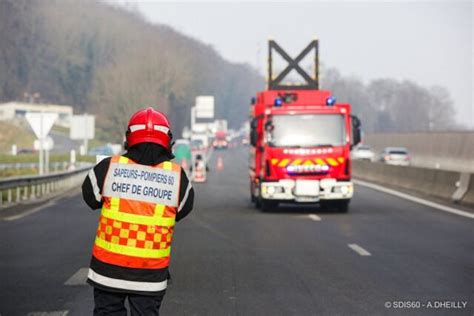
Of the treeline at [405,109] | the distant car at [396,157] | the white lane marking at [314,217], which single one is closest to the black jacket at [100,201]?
the white lane marking at [314,217]

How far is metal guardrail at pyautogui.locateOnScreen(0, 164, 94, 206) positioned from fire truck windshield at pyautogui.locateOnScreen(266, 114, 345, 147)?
6.81m

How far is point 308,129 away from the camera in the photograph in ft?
74.3

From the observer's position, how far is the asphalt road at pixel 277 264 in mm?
9484

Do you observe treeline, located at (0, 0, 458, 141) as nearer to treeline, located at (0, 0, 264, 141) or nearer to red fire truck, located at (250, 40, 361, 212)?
treeline, located at (0, 0, 264, 141)

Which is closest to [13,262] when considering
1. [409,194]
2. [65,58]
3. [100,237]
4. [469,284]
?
[469,284]

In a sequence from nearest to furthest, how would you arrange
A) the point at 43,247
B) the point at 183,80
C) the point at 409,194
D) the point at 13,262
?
1. the point at 13,262
2. the point at 43,247
3. the point at 409,194
4. the point at 183,80

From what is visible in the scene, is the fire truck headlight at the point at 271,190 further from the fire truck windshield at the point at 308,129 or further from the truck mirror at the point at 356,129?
the truck mirror at the point at 356,129

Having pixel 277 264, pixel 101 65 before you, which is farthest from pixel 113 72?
pixel 277 264

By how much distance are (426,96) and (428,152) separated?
388 ft

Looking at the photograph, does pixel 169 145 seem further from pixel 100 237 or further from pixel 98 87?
pixel 98 87

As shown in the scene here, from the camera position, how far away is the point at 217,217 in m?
21.6

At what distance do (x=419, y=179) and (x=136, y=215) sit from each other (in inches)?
1089

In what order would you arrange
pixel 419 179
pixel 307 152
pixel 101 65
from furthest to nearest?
pixel 101 65 < pixel 419 179 < pixel 307 152

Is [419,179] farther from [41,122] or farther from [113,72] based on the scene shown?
[113,72]
